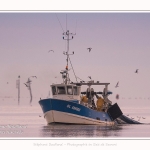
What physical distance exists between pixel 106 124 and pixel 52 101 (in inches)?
256

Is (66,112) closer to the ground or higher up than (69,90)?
closer to the ground

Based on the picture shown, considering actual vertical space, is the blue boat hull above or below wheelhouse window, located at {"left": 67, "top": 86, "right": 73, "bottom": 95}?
below

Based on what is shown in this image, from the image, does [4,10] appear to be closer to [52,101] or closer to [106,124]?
[52,101]

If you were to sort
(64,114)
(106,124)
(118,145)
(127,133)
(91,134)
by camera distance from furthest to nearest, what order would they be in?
(106,124)
(64,114)
(127,133)
(91,134)
(118,145)

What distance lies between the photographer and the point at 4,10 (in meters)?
28.6

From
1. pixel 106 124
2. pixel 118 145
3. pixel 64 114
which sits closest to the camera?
pixel 118 145

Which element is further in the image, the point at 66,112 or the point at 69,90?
the point at 69,90

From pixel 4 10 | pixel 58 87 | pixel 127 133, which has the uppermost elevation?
pixel 4 10

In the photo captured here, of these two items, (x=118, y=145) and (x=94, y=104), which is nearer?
(x=118, y=145)

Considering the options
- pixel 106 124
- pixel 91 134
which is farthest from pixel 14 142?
pixel 106 124

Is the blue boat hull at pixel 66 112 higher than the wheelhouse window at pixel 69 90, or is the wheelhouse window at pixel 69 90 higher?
the wheelhouse window at pixel 69 90

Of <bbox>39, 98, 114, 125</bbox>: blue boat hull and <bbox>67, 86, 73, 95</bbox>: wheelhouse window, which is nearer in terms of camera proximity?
<bbox>39, 98, 114, 125</bbox>: blue boat hull

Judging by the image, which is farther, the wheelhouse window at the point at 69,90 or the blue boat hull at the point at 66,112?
the wheelhouse window at the point at 69,90

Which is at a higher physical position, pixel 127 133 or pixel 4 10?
pixel 4 10
